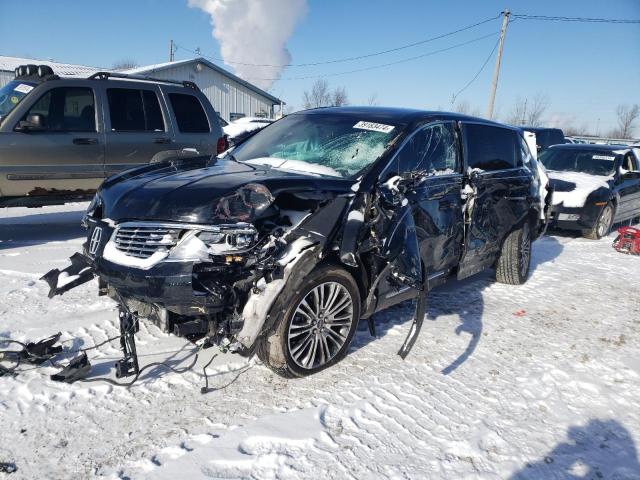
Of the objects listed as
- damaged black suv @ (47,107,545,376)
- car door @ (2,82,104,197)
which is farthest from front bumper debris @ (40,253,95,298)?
car door @ (2,82,104,197)

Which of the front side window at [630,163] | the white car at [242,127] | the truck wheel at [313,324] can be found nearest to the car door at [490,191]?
the truck wheel at [313,324]

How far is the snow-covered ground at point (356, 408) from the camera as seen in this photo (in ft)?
8.26

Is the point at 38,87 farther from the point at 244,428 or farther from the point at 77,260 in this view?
the point at 244,428

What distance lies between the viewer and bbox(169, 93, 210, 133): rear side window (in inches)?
280

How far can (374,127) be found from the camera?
4027 mm

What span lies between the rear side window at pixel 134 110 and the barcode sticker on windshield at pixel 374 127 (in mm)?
3940

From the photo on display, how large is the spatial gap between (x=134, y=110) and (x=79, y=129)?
801mm

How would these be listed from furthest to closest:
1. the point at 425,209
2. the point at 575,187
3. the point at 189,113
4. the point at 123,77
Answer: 1. the point at 575,187
2. the point at 189,113
3. the point at 123,77
4. the point at 425,209

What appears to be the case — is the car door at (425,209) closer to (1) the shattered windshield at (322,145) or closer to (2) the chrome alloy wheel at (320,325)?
(1) the shattered windshield at (322,145)

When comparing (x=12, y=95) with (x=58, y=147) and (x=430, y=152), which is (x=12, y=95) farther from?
(x=430, y=152)

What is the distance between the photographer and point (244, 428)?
276 centimetres

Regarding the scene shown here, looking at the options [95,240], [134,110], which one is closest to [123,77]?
[134,110]

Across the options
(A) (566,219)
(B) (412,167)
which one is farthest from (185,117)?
(A) (566,219)

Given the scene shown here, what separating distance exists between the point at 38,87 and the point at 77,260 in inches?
145
